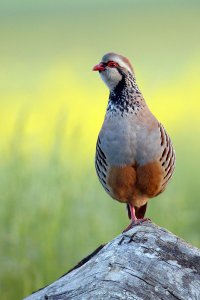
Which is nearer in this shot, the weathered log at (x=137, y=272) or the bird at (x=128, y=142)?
the weathered log at (x=137, y=272)

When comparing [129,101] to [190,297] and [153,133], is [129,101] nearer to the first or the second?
[153,133]

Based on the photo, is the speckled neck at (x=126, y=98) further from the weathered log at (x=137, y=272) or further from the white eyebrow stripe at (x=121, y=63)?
the weathered log at (x=137, y=272)

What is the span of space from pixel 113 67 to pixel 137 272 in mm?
1440

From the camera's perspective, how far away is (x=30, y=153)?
6109 millimetres

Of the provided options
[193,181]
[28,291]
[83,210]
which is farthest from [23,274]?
[193,181]

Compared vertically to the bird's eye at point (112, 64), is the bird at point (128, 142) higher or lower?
lower

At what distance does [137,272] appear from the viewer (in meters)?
2.87

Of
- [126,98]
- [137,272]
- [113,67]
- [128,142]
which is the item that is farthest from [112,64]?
[137,272]

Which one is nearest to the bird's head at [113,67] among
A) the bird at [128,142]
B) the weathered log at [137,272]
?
the bird at [128,142]

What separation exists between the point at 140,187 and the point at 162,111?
Answer: 3387mm

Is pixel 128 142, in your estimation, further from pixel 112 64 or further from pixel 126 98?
pixel 112 64

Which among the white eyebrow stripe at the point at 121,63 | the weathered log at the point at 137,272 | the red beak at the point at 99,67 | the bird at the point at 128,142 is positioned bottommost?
the weathered log at the point at 137,272

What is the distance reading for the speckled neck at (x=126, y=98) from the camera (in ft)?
13.5

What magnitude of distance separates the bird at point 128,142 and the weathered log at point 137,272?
876 mm
